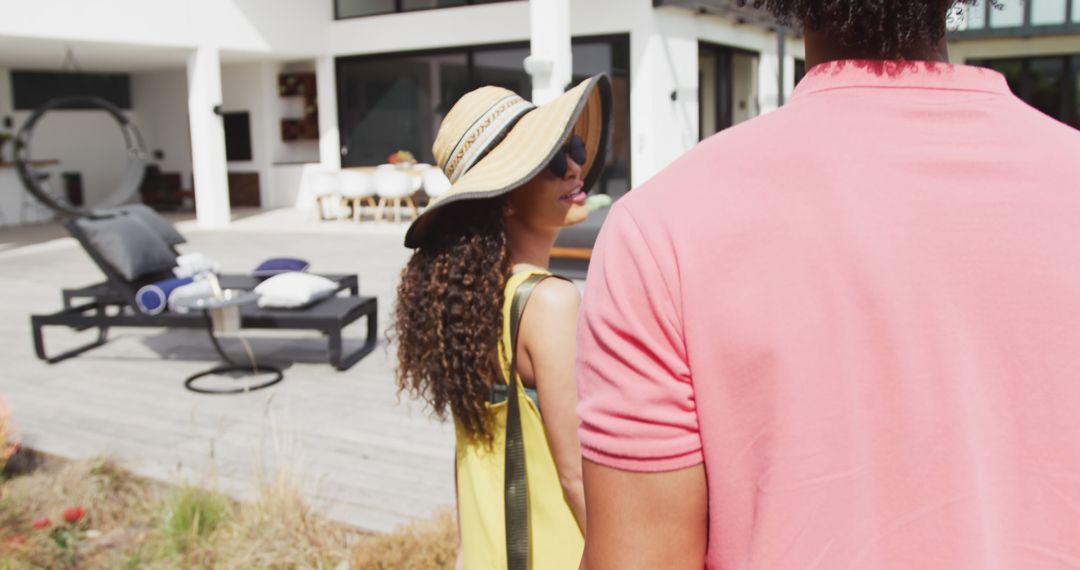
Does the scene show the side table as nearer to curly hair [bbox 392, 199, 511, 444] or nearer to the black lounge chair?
the black lounge chair

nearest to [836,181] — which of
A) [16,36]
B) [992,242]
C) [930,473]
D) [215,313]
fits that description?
[992,242]

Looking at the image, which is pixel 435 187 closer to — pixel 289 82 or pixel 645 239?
pixel 289 82

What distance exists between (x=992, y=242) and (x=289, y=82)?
775 inches

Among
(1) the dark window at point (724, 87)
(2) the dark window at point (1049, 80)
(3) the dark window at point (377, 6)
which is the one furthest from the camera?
(2) the dark window at point (1049, 80)

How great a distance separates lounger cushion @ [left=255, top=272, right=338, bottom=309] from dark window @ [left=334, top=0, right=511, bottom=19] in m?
12.5

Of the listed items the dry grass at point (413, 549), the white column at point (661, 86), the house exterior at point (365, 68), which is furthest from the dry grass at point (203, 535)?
the white column at point (661, 86)

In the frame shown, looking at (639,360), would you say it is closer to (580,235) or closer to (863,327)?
(863,327)

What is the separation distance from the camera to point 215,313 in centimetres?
548

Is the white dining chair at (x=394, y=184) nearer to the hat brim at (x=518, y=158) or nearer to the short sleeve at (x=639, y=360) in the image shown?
the hat brim at (x=518, y=158)

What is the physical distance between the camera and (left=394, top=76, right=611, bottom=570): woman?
58.7 inches

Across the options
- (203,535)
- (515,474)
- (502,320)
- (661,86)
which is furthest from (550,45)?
(515,474)

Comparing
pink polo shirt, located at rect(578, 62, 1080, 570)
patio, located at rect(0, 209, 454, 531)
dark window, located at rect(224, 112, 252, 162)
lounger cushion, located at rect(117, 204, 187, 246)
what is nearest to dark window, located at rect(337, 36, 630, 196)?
dark window, located at rect(224, 112, 252, 162)

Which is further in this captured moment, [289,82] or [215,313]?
[289,82]

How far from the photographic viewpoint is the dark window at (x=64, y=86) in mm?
18250
